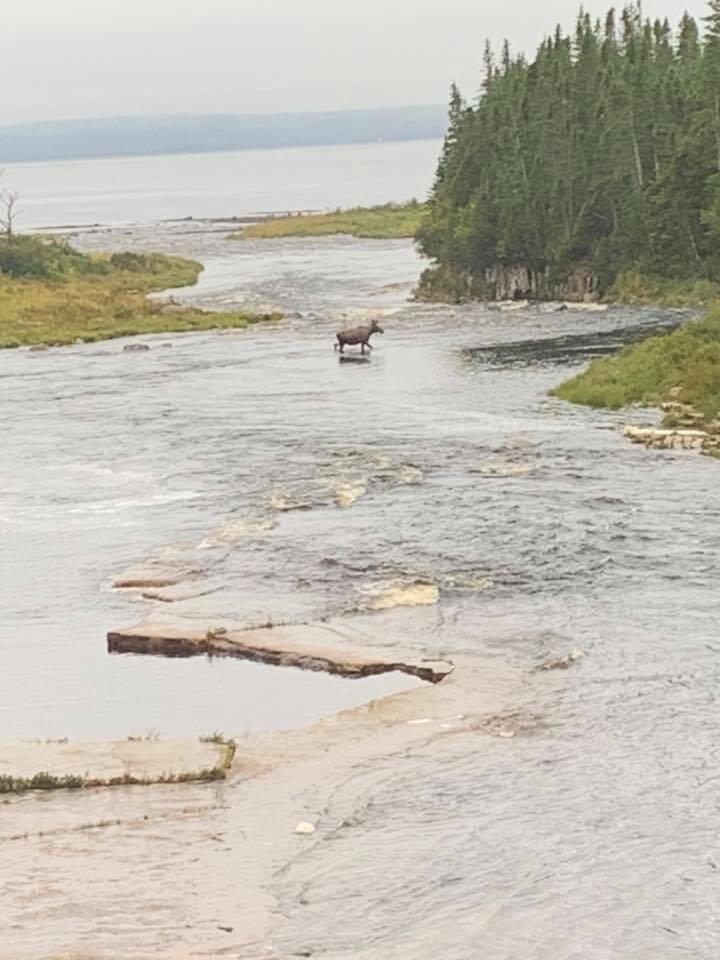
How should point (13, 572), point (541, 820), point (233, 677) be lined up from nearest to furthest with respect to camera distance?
1. point (541, 820)
2. point (233, 677)
3. point (13, 572)

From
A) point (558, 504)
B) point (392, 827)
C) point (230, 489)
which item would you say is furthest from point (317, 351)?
point (392, 827)

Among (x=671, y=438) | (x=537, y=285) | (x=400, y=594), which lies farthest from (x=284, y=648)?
(x=537, y=285)

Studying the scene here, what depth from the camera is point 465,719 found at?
20609 millimetres

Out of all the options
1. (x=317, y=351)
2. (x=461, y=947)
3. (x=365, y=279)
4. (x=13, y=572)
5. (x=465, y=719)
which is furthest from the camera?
(x=365, y=279)

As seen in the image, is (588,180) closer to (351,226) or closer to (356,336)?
(356,336)

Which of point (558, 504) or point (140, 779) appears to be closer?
point (140, 779)

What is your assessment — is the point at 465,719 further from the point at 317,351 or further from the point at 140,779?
the point at 317,351

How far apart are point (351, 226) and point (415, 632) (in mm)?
160174

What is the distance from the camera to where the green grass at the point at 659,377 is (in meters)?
46.1

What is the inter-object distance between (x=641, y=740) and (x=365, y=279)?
93784 millimetres

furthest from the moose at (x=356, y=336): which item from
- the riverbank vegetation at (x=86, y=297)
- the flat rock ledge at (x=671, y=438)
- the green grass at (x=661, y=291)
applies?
the flat rock ledge at (x=671, y=438)

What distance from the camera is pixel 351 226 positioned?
597 feet

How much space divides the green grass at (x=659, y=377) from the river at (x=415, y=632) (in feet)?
4.89

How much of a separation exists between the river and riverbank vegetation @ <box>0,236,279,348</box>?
21.1 m
